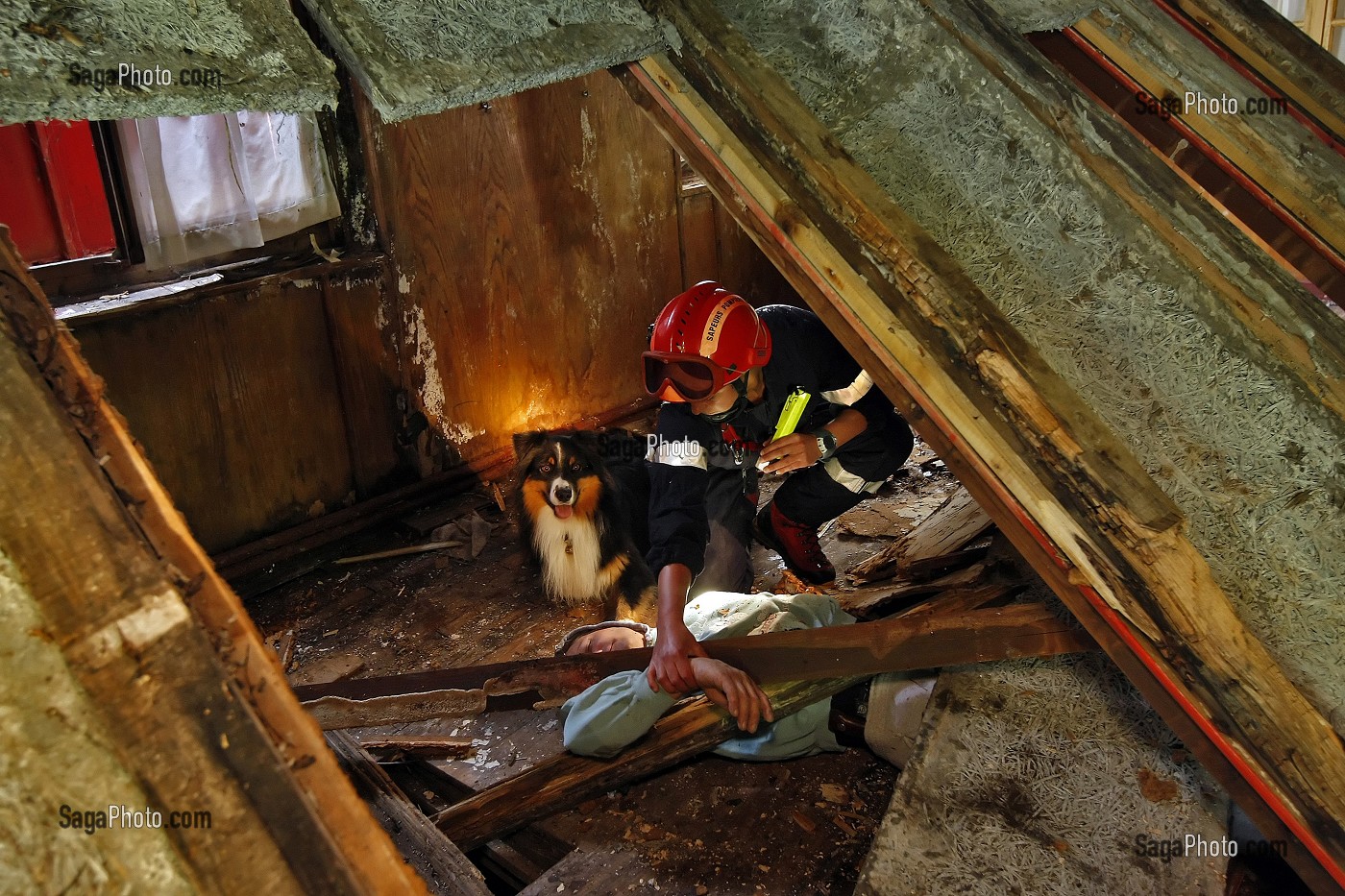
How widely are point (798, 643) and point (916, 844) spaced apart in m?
0.63

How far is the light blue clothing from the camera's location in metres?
2.52

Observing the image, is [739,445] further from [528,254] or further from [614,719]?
[528,254]

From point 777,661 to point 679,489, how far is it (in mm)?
740

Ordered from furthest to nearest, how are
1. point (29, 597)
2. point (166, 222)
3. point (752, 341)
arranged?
point (166, 222) → point (752, 341) → point (29, 597)

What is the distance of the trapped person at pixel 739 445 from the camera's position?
2.94 meters

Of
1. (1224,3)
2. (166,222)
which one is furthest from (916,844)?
(166,222)

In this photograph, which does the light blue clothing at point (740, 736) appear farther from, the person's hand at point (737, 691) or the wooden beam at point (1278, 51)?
the wooden beam at point (1278, 51)

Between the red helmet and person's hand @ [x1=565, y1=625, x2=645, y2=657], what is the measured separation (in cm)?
82

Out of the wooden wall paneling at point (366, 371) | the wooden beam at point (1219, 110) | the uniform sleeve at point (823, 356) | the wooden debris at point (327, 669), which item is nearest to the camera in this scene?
Answer: the wooden beam at point (1219, 110)

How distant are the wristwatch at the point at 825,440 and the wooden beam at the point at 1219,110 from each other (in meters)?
1.55

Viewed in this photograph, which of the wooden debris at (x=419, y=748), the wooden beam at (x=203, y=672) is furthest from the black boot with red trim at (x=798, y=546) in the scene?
the wooden beam at (x=203, y=672)

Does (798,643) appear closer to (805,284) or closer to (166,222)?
(805,284)

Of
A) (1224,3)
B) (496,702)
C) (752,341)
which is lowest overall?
(496,702)

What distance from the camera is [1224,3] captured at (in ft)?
9.12
